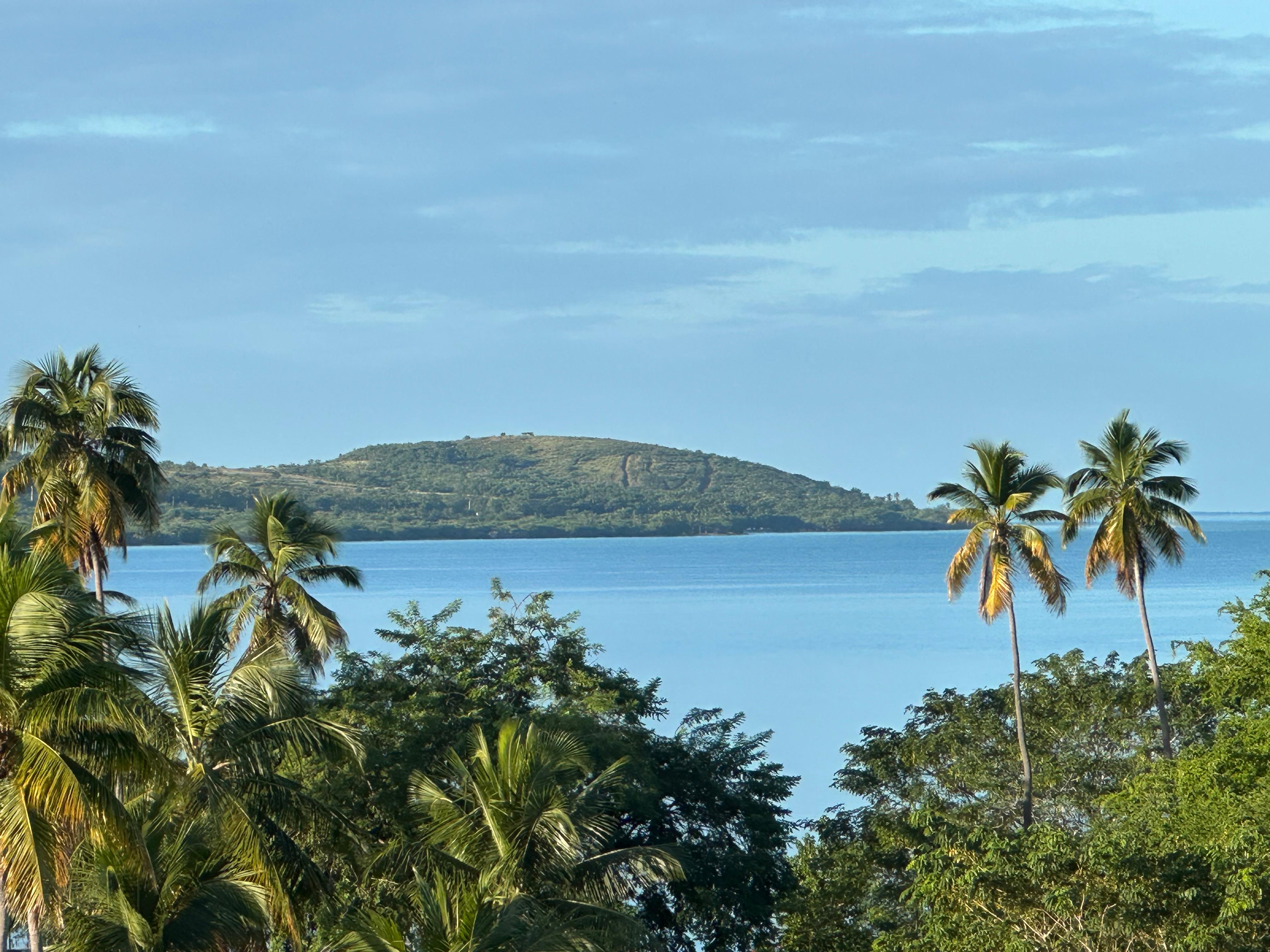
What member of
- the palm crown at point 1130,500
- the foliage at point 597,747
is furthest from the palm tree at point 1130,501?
the foliage at point 597,747

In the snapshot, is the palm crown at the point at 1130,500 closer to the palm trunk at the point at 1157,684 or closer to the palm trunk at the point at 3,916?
the palm trunk at the point at 1157,684

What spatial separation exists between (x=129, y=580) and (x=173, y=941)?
574 feet

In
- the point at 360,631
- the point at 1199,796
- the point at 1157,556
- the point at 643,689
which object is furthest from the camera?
the point at 360,631

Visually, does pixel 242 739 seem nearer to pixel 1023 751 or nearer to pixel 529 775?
pixel 529 775

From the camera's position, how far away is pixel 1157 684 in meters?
33.0

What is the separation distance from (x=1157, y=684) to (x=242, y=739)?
23.1 meters

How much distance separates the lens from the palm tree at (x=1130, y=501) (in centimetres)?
3522

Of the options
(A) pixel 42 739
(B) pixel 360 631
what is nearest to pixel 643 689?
(A) pixel 42 739

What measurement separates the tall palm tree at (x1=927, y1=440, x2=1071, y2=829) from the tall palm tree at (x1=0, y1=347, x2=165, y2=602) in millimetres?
17818

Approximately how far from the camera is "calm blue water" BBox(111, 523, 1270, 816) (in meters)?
69.6

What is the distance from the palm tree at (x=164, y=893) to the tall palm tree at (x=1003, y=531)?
2082cm

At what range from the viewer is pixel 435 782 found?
24.1 meters

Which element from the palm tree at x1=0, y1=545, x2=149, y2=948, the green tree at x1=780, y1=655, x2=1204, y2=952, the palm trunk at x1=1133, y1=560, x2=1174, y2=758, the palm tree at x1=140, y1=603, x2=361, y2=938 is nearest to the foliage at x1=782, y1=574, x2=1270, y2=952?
the green tree at x1=780, y1=655, x2=1204, y2=952

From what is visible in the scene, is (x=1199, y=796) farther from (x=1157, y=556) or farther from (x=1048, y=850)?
(x=1157, y=556)
